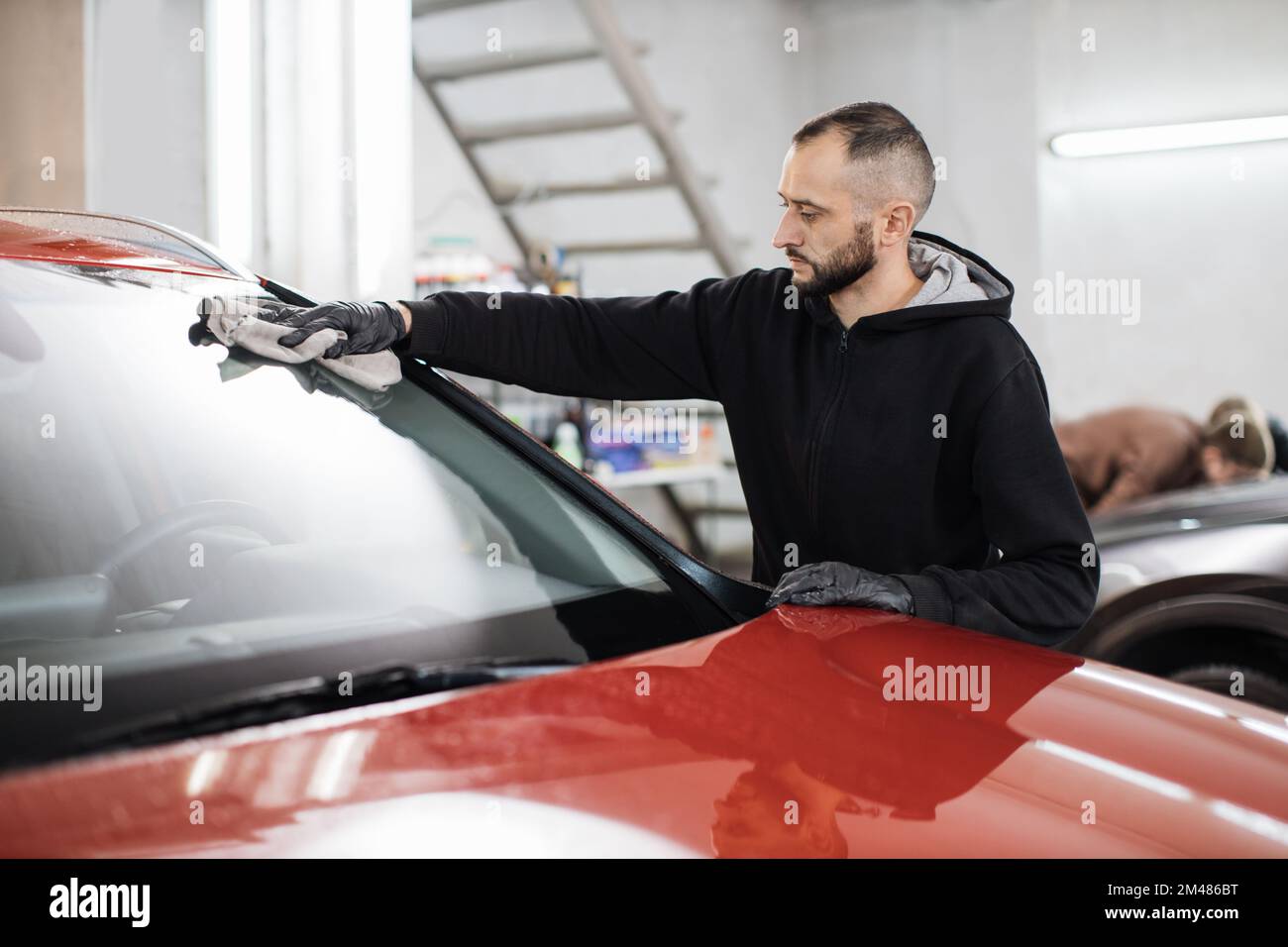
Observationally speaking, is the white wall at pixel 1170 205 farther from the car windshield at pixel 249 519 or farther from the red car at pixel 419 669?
the car windshield at pixel 249 519

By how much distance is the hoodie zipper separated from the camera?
1.77 metres

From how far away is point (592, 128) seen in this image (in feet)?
16.6

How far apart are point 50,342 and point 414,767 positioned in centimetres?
67

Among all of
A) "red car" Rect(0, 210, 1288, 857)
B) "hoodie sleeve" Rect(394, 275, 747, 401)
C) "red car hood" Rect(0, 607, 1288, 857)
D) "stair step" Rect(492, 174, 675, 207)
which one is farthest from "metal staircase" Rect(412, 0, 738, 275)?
"red car hood" Rect(0, 607, 1288, 857)

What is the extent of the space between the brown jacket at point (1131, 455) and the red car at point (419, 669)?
370cm

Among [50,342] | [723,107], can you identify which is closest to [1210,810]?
[50,342]

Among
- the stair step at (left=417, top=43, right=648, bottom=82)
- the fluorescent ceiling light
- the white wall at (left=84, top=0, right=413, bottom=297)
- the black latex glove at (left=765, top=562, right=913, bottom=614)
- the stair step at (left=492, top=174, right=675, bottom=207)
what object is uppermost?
the fluorescent ceiling light

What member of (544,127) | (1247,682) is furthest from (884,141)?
(544,127)

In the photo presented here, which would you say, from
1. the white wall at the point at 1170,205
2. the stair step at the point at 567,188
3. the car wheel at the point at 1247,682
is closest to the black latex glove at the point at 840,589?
the car wheel at the point at 1247,682

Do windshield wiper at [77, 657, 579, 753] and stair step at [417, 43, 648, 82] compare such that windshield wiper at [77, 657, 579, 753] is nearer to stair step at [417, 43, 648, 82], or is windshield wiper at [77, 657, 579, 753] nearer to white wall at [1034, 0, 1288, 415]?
stair step at [417, 43, 648, 82]

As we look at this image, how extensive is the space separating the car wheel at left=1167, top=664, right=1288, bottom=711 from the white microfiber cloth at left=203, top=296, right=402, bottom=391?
6.49 feet

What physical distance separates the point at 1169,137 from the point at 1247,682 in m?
4.95

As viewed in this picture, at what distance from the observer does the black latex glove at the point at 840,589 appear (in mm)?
1433
